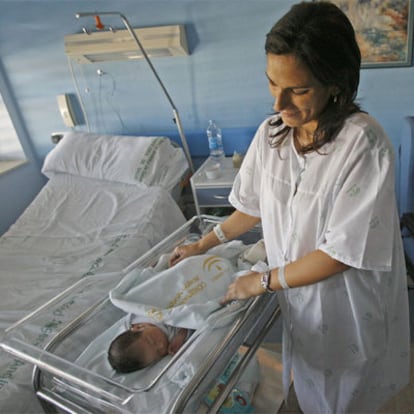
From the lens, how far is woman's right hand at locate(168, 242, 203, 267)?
1237 mm

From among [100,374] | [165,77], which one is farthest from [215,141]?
[100,374]

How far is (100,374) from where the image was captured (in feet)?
3.13

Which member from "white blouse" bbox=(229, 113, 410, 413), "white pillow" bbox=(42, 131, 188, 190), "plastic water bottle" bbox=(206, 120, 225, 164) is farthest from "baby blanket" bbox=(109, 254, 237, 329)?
"plastic water bottle" bbox=(206, 120, 225, 164)

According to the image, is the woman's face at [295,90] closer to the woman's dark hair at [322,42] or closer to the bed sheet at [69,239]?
the woman's dark hair at [322,42]

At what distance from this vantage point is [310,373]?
3.72 feet

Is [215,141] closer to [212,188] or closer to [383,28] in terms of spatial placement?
[212,188]

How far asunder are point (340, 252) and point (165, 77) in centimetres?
206

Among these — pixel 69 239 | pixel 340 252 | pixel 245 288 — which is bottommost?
pixel 69 239

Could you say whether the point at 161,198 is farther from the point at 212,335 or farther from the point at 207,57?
the point at 212,335

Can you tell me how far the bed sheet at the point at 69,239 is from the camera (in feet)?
5.12

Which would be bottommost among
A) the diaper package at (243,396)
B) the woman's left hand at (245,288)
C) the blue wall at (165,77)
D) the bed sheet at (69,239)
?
the diaper package at (243,396)

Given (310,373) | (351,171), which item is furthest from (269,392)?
(351,171)

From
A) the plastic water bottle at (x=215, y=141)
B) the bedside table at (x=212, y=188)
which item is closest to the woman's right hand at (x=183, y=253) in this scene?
the bedside table at (x=212, y=188)

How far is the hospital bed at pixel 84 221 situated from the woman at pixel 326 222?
701 mm
